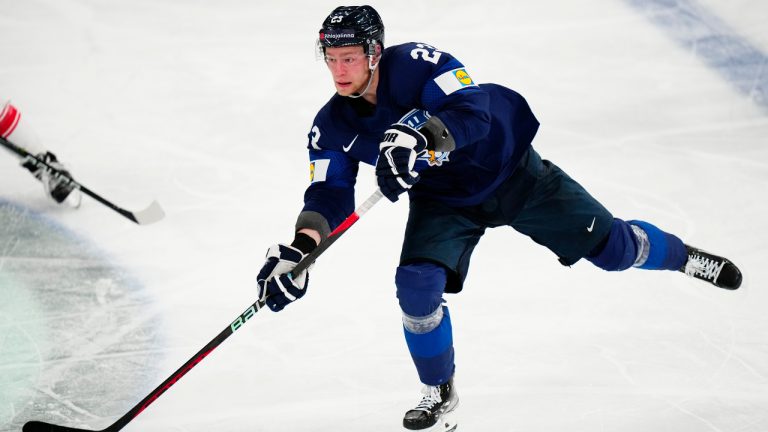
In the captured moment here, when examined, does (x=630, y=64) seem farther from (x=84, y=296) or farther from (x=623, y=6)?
(x=84, y=296)

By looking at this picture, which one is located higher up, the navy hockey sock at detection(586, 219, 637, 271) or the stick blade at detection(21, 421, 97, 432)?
the navy hockey sock at detection(586, 219, 637, 271)

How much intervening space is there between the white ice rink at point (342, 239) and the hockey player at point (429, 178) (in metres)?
0.45

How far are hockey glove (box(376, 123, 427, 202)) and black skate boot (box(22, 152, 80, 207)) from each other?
2.30m

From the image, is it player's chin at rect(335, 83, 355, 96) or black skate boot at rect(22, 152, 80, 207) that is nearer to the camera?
player's chin at rect(335, 83, 355, 96)

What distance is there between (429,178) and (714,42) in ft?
11.1

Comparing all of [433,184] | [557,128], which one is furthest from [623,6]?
[433,184]

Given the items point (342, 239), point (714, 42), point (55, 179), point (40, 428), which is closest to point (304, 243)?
point (40, 428)

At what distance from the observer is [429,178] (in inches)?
119

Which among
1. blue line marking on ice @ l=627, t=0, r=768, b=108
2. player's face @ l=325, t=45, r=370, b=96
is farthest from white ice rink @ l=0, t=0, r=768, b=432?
player's face @ l=325, t=45, r=370, b=96

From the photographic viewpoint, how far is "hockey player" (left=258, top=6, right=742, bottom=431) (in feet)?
9.09

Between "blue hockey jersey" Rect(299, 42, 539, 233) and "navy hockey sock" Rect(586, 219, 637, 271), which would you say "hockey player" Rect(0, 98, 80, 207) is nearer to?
"blue hockey jersey" Rect(299, 42, 539, 233)

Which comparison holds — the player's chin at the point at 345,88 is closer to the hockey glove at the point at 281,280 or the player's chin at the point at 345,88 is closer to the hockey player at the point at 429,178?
the hockey player at the point at 429,178

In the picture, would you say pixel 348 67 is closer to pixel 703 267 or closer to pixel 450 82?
pixel 450 82

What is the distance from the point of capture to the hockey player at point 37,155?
4.45 metres
